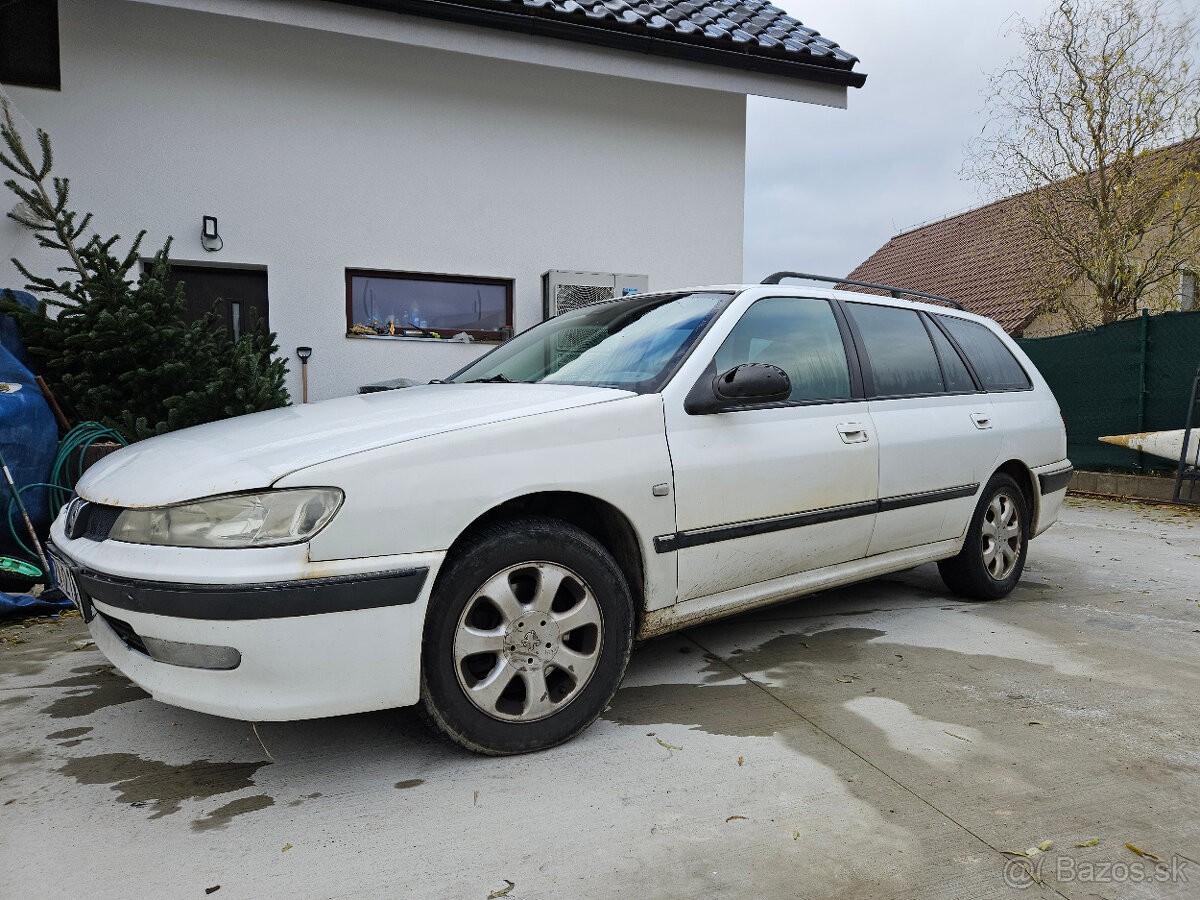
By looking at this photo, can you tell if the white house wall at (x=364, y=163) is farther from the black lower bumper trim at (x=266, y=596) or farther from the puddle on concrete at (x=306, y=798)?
the puddle on concrete at (x=306, y=798)

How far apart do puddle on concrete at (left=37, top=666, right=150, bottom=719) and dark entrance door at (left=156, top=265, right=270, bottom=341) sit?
4353 mm

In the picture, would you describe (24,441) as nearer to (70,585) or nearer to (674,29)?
(70,585)

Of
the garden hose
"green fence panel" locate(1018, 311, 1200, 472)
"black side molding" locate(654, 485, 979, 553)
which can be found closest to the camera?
"black side molding" locate(654, 485, 979, 553)

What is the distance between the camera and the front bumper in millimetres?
A: 1900

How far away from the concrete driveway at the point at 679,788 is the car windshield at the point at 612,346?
3.86ft

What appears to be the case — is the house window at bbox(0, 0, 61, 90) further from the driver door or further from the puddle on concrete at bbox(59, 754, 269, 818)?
the driver door

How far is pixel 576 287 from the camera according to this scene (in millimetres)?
7719

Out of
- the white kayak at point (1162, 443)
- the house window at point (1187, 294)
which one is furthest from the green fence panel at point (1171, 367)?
the house window at point (1187, 294)

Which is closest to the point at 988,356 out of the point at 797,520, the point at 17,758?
the point at 797,520

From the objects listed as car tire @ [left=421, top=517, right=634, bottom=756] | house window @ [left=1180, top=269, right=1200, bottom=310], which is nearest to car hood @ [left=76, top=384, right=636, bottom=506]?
car tire @ [left=421, top=517, right=634, bottom=756]

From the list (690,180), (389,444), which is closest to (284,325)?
(690,180)

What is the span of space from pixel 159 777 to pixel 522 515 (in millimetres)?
1264

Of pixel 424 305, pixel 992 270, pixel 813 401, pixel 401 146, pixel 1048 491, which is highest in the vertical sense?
pixel 992 270

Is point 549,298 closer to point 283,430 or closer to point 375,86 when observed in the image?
point 375,86
